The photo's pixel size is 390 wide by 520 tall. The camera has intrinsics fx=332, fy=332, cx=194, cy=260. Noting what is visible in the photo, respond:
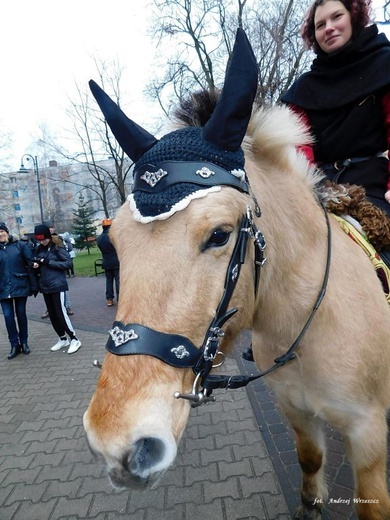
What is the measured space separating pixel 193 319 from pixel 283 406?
5.04ft

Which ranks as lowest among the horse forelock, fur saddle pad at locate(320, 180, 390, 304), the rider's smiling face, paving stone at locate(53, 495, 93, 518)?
paving stone at locate(53, 495, 93, 518)

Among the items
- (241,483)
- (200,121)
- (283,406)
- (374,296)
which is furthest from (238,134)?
(241,483)

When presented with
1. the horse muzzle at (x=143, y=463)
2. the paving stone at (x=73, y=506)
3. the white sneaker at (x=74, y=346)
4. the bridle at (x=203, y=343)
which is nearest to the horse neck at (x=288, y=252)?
the bridle at (x=203, y=343)

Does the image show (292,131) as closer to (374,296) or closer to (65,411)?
(374,296)

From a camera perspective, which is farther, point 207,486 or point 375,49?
Answer: point 207,486

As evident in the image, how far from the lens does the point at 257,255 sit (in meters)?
1.54

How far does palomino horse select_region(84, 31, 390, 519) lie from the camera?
47.4 inches

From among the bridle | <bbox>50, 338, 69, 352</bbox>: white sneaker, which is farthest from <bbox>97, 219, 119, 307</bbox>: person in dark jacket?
the bridle

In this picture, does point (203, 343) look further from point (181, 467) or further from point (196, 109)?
point (181, 467)

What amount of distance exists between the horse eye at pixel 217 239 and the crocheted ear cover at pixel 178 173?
0.17 m

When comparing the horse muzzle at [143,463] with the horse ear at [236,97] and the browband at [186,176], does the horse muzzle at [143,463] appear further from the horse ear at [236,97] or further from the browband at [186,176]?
the horse ear at [236,97]

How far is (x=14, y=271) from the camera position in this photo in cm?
699

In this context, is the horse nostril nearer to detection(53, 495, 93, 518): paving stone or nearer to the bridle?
the bridle

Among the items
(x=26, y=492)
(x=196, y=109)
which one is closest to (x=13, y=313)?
(x=26, y=492)
